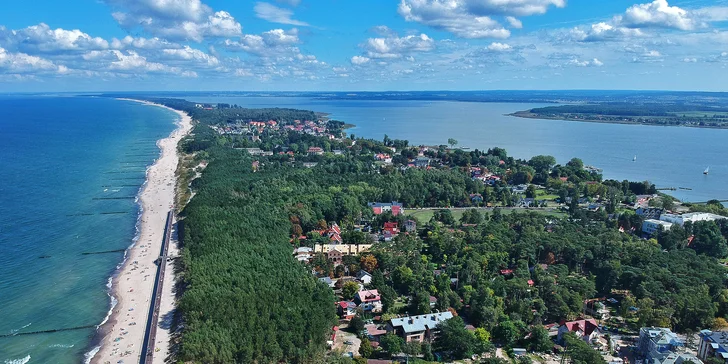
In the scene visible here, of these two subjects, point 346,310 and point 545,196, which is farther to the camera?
point 545,196

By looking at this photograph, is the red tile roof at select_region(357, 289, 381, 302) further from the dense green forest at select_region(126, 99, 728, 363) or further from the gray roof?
the gray roof

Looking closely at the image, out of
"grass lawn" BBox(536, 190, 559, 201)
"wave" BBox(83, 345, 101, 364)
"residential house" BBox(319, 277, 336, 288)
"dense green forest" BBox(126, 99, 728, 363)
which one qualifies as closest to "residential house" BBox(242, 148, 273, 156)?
"dense green forest" BBox(126, 99, 728, 363)

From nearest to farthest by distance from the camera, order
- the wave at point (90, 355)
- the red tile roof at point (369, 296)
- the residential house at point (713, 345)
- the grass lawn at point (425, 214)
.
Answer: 1. the residential house at point (713, 345)
2. the wave at point (90, 355)
3. the red tile roof at point (369, 296)
4. the grass lawn at point (425, 214)

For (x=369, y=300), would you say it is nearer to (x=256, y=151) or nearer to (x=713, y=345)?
(x=713, y=345)

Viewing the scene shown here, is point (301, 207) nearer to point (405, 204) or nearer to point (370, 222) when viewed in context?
point (370, 222)

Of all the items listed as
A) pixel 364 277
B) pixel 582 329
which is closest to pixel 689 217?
pixel 582 329

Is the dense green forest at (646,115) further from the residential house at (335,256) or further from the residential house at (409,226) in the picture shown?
the residential house at (335,256)

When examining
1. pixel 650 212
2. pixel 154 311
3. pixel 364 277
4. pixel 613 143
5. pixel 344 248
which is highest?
pixel 613 143

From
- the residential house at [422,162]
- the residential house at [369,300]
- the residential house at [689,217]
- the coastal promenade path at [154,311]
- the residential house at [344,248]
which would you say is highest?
the residential house at [422,162]

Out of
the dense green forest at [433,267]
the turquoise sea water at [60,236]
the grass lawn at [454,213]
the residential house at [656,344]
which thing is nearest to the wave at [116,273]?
the turquoise sea water at [60,236]
